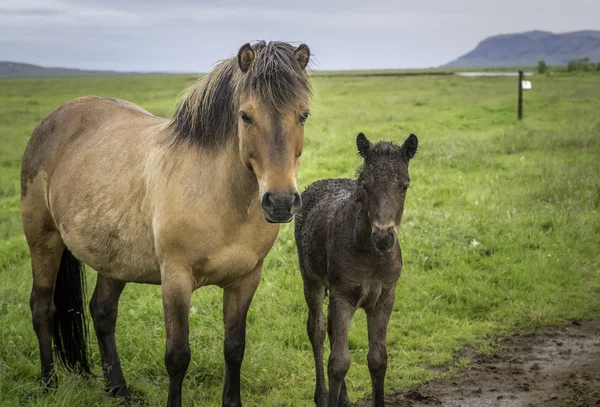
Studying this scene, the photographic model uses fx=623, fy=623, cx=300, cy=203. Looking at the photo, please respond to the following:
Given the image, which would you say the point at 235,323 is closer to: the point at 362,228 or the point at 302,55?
the point at 362,228

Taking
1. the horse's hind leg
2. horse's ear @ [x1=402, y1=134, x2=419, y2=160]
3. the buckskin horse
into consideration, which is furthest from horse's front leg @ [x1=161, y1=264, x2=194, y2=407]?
horse's ear @ [x1=402, y1=134, x2=419, y2=160]

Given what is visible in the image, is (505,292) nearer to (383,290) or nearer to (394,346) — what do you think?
(394,346)

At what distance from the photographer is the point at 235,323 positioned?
4289mm

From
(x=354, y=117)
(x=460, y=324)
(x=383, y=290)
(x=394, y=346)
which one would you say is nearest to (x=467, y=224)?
(x=460, y=324)

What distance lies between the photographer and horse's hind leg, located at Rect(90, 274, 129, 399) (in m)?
5.08

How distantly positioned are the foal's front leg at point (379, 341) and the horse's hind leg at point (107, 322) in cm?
208

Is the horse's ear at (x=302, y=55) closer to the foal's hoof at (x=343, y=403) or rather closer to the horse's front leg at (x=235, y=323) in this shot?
the horse's front leg at (x=235, y=323)

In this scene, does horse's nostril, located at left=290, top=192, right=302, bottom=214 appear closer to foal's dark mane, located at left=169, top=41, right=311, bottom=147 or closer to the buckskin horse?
the buckskin horse

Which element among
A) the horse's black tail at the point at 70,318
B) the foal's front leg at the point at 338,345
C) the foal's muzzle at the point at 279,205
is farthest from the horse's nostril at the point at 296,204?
the horse's black tail at the point at 70,318

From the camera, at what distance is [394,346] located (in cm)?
603

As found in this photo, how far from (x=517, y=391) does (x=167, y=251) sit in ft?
10.1

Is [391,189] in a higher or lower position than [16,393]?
higher

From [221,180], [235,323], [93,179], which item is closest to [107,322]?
[93,179]

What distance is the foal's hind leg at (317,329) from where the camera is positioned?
15.5 ft
